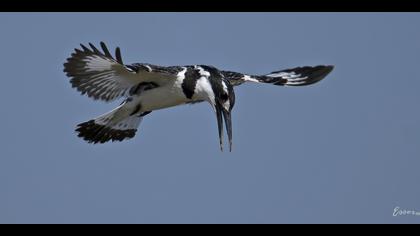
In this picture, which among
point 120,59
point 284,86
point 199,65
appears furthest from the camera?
point 284,86

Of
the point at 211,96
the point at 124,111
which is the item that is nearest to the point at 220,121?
the point at 211,96

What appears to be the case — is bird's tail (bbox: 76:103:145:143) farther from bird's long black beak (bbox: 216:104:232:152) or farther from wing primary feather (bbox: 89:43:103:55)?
wing primary feather (bbox: 89:43:103:55)

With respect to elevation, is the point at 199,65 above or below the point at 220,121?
above

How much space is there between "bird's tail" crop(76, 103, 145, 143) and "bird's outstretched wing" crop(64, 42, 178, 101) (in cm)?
45

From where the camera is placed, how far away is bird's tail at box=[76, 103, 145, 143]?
8.04m

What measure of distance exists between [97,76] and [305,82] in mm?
2160

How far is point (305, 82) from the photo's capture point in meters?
8.49

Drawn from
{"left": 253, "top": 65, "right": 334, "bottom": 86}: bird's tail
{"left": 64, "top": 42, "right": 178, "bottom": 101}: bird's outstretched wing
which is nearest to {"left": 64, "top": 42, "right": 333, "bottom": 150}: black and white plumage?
{"left": 64, "top": 42, "right": 178, "bottom": 101}: bird's outstretched wing

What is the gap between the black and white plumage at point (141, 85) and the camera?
7160mm

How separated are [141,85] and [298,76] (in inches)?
70.0

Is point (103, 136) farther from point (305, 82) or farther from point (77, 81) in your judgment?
point (305, 82)

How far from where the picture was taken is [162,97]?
297 inches

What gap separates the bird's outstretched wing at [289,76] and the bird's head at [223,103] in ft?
1.81

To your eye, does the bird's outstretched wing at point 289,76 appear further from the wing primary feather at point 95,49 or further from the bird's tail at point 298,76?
the wing primary feather at point 95,49
